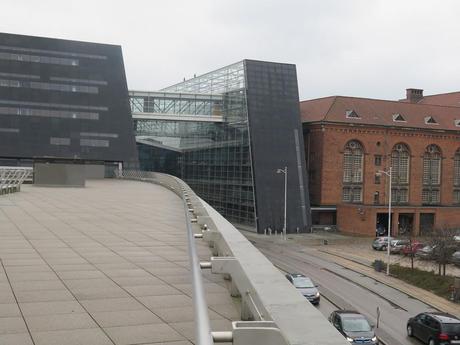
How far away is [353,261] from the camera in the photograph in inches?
1896

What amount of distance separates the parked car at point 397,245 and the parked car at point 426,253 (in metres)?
4.03

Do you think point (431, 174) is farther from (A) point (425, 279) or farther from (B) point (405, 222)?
(A) point (425, 279)

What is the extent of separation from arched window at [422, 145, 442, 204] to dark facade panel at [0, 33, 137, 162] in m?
39.5

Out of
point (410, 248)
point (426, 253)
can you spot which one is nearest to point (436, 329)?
point (426, 253)

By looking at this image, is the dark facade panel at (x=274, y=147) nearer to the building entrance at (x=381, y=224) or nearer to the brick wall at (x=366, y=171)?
the brick wall at (x=366, y=171)

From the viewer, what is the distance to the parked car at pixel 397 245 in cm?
5271

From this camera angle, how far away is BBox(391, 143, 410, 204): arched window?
74.9 metres

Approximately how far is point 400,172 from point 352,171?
7.90 m

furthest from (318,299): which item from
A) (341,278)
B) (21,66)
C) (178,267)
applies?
(21,66)

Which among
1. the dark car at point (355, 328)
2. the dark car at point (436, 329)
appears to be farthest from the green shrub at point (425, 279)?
the dark car at point (355, 328)

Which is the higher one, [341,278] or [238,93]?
[238,93]

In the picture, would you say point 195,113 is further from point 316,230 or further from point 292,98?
point 316,230

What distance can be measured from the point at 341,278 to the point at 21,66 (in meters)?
44.3

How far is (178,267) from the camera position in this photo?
7656mm
